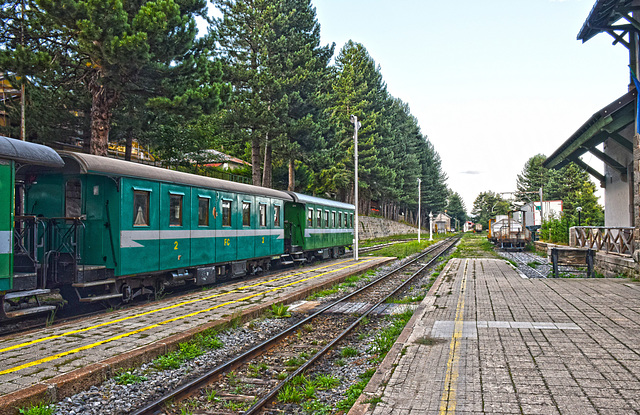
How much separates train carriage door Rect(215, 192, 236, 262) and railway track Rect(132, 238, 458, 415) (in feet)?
12.2

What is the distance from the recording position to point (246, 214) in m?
15.1

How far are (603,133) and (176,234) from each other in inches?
594

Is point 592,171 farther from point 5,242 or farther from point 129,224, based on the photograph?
point 5,242

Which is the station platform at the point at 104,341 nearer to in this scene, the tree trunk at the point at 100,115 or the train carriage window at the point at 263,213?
the train carriage window at the point at 263,213

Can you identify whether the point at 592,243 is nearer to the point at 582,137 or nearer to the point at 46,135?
the point at 582,137

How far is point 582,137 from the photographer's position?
17.3 m

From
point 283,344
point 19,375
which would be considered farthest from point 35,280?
point 283,344

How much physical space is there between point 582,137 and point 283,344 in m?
14.3

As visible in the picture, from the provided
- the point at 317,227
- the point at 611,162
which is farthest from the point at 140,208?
the point at 611,162

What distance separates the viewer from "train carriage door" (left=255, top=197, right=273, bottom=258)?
1597 centimetres

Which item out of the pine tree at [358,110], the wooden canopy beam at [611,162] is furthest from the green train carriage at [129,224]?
the pine tree at [358,110]

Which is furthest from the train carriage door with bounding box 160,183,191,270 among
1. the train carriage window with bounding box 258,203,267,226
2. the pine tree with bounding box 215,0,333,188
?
the pine tree with bounding box 215,0,333,188

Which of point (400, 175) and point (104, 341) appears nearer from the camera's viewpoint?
point (104, 341)

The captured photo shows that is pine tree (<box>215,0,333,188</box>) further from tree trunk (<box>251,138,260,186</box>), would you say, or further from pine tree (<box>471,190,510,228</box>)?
pine tree (<box>471,190,510,228</box>)
